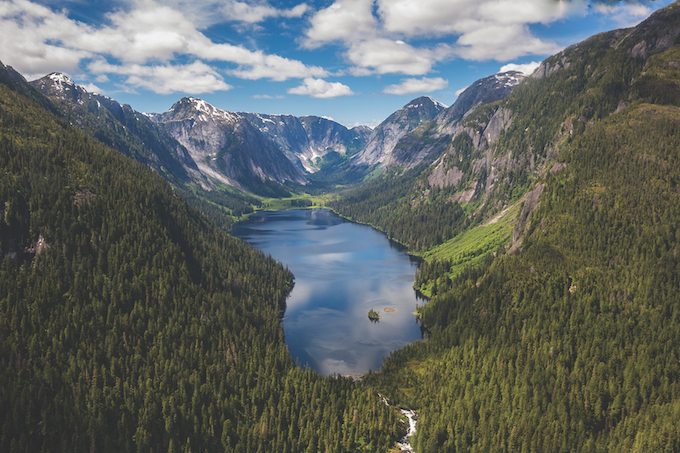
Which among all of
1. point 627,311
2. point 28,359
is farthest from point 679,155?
point 28,359

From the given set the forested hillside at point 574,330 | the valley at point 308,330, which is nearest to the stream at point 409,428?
the valley at point 308,330

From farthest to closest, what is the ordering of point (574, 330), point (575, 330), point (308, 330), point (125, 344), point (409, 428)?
point (308, 330), point (574, 330), point (575, 330), point (125, 344), point (409, 428)

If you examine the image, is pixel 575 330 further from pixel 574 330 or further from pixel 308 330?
pixel 308 330

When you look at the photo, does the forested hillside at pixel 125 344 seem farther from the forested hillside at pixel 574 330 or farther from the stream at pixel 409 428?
the forested hillside at pixel 574 330

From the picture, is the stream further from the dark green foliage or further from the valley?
the dark green foliage

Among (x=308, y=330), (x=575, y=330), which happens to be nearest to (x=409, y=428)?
(x=575, y=330)

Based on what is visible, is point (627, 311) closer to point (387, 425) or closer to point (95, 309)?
point (387, 425)
